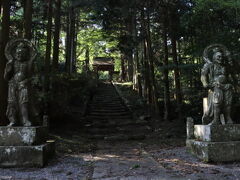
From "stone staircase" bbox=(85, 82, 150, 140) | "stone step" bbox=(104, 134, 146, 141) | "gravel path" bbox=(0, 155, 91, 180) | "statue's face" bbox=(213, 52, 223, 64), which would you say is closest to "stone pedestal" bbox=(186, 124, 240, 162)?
"statue's face" bbox=(213, 52, 223, 64)

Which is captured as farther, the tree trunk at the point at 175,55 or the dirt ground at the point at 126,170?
the tree trunk at the point at 175,55

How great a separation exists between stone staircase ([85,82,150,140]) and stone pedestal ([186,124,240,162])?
5955mm

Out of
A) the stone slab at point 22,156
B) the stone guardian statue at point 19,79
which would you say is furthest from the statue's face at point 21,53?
the stone slab at point 22,156

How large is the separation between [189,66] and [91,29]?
23.4 metres

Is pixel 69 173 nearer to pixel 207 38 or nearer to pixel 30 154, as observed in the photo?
pixel 30 154

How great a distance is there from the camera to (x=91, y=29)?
107 ft

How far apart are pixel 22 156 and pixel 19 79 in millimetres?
2003

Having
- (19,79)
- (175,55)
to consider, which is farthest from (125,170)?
(175,55)

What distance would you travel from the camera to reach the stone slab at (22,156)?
250 inches

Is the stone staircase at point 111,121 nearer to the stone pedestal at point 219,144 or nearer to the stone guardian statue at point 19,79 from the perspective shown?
the stone pedestal at point 219,144

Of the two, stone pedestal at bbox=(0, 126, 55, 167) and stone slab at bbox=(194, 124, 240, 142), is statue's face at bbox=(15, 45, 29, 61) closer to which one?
stone pedestal at bbox=(0, 126, 55, 167)

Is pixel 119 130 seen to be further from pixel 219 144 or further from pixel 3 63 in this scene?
pixel 219 144

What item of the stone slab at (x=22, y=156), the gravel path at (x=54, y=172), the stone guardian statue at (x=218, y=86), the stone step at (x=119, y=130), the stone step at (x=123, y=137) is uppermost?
the stone guardian statue at (x=218, y=86)

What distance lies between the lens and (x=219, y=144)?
6.73 m
